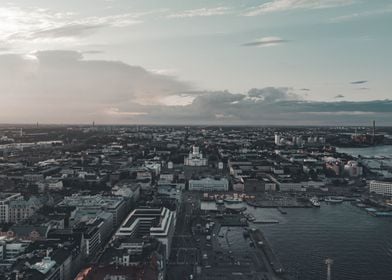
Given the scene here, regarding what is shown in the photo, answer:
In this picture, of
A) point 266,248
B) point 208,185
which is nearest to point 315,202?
point 208,185

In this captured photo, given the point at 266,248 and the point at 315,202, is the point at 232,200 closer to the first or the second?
the point at 315,202

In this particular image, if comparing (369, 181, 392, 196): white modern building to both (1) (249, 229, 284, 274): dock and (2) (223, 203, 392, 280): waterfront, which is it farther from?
(1) (249, 229, 284, 274): dock

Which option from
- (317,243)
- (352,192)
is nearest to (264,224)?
(317,243)

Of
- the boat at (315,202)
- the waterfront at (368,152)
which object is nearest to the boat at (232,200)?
the boat at (315,202)

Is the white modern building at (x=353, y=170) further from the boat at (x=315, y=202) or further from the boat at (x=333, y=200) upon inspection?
the boat at (x=315, y=202)

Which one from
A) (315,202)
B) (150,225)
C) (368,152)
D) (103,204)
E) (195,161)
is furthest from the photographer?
(368,152)

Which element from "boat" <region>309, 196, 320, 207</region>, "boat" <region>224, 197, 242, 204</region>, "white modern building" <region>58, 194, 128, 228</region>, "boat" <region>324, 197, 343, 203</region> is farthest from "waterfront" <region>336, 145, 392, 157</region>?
"white modern building" <region>58, 194, 128, 228</region>

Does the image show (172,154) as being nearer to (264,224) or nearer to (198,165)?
(198,165)
